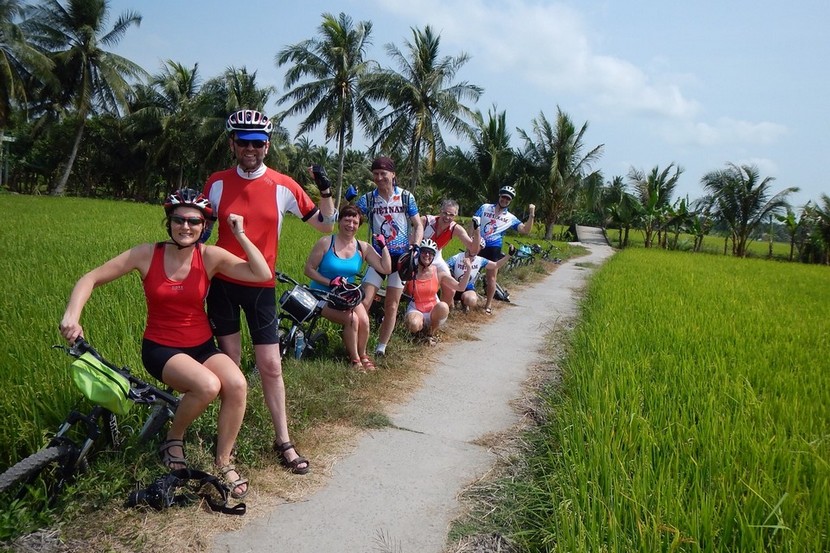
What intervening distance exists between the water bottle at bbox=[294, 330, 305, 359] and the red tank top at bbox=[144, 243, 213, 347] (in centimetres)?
156

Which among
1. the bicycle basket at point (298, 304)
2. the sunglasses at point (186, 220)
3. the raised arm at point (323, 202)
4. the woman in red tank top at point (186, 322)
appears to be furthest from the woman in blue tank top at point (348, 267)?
the sunglasses at point (186, 220)

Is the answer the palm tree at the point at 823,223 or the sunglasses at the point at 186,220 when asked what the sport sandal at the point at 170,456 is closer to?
the sunglasses at the point at 186,220

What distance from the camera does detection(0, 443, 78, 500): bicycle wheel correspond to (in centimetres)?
211

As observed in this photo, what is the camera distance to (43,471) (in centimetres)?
231

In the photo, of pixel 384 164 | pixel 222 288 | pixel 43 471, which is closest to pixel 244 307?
pixel 222 288

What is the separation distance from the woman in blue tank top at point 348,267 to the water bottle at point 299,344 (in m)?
0.25

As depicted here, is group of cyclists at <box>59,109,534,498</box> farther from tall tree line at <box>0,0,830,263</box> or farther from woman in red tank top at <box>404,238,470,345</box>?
tall tree line at <box>0,0,830,263</box>

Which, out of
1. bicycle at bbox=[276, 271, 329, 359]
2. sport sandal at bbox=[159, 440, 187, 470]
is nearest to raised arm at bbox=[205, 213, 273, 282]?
sport sandal at bbox=[159, 440, 187, 470]

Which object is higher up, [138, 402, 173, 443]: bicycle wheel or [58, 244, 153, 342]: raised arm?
[58, 244, 153, 342]: raised arm

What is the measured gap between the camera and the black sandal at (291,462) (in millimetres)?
2725

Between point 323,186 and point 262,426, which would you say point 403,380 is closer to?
point 262,426

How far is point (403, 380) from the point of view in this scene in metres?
4.25

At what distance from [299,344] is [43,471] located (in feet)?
6.64

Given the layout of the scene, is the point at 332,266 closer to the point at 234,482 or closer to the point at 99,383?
the point at 234,482
